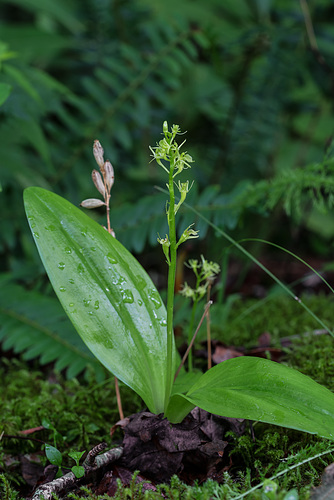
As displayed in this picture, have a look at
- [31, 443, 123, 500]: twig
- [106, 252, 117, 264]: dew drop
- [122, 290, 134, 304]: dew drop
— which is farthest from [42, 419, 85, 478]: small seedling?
[106, 252, 117, 264]: dew drop

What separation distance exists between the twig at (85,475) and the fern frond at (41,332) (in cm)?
53

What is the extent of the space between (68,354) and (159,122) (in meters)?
2.34

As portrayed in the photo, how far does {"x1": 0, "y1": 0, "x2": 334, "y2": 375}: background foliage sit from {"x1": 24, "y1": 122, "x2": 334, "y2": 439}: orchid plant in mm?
892

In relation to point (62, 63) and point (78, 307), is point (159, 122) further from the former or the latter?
point (78, 307)

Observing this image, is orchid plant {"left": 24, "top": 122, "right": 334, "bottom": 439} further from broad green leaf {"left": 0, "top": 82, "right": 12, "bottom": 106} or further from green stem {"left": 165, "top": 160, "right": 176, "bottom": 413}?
broad green leaf {"left": 0, "top": 82, "right": 12, "bottom": 106}

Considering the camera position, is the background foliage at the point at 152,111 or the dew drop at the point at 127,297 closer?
the dew drop at the point at 127,297

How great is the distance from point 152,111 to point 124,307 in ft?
8.19

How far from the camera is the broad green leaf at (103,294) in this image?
1159 millimetres

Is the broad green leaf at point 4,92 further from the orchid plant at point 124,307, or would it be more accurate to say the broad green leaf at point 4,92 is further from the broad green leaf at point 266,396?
the broad green leaf at point 266,396

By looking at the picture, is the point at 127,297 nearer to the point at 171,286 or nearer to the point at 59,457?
the point at 171,286

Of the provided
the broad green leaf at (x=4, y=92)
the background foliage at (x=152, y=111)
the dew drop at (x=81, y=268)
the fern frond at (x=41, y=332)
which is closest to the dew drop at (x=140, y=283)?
the dew drop at (x=81, y=268)

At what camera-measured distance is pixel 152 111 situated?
11.0ft

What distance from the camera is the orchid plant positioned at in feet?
3.52

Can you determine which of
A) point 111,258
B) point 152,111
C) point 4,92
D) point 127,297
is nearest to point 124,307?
point 127,297
